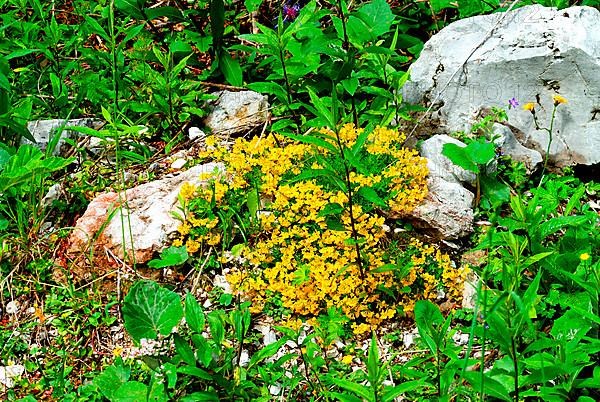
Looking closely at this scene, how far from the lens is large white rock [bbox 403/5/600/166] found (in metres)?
3.80

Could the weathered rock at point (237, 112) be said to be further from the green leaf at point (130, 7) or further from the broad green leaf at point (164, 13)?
the green leaf at point (130, 7)

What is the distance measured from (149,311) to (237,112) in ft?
5.90

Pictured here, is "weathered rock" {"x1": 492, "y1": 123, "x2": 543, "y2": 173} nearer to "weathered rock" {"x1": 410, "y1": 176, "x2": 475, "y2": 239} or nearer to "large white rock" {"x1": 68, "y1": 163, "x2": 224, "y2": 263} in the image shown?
"weathered rock" {"x1": 410, "y1": 176, "x2": 475, "y2": 239}

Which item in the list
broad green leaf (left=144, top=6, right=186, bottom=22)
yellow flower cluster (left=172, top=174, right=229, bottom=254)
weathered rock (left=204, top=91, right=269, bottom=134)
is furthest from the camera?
broad green leaf (left=144, top=6, right=186, bottom=22)

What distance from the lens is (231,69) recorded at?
454 centimetres

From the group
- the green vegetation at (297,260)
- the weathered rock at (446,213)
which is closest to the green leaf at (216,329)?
the green vegetation at (297,260)

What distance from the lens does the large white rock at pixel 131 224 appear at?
138 inches

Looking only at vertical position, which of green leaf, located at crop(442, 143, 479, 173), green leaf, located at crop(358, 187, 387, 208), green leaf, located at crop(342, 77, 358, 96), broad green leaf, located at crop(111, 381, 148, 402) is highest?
green leaf, located at crop(358, 187, 387, 208)

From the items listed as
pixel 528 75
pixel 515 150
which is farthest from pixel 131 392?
pixel 528 75

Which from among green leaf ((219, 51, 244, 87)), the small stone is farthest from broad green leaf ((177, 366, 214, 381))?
green leaf ((219, 51, 244, 87))

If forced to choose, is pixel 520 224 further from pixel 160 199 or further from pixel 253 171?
pixel 160 199

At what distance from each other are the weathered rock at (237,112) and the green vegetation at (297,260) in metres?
0.10

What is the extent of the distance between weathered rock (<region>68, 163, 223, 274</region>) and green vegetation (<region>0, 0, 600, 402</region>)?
0.20 feet

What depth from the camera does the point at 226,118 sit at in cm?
438
